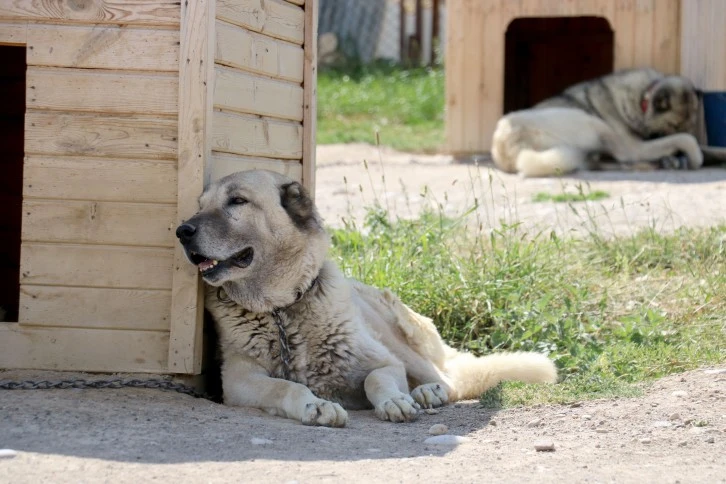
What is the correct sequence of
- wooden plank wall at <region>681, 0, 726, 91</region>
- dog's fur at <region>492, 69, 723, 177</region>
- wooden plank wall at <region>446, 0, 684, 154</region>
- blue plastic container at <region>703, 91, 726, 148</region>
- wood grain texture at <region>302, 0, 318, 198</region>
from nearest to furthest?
1. wood grain texture at <region>302, 0, 318, 198</region>
2. dog's fur at <region>492, 69, 723, 177</region>
3. wooden plank wall at <region>681, 0, 726, 91</region>
4. blue plastic container at <region>703, 91, 726, 148</region>
5. wooden plank wall at <region>446, 0, 684, 154</region>

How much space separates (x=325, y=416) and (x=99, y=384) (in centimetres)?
100

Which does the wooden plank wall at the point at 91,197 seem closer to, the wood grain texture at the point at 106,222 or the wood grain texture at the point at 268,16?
the wood grain texture at the point at 106,222

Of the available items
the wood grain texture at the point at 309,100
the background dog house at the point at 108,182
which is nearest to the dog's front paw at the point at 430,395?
the background dog house at the point at 108,182

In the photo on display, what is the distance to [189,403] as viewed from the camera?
4324 millimetres

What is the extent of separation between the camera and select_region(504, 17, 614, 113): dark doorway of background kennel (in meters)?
13.2

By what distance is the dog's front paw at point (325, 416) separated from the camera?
4.07 m

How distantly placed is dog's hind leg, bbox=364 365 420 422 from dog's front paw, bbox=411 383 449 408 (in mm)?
70

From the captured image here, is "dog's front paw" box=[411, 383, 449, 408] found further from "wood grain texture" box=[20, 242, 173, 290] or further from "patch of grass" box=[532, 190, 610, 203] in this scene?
"patch of grass" box=[532, 190, 610, 203]

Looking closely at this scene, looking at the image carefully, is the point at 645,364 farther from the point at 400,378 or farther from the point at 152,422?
the point at 152,422

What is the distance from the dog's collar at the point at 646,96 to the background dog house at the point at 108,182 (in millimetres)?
6722

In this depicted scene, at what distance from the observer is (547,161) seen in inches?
378

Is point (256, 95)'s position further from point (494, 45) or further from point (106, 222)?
point (494, 45)

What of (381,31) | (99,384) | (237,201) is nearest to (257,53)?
(237,201)

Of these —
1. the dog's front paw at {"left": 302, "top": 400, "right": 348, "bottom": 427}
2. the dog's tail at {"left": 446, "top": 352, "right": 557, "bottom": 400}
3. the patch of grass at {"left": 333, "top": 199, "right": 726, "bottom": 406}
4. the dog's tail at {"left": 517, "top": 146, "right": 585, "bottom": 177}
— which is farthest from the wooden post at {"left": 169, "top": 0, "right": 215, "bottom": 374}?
the dog's tail at {"left": 517, "top": 146, "right": 585, "bottom": 177}
